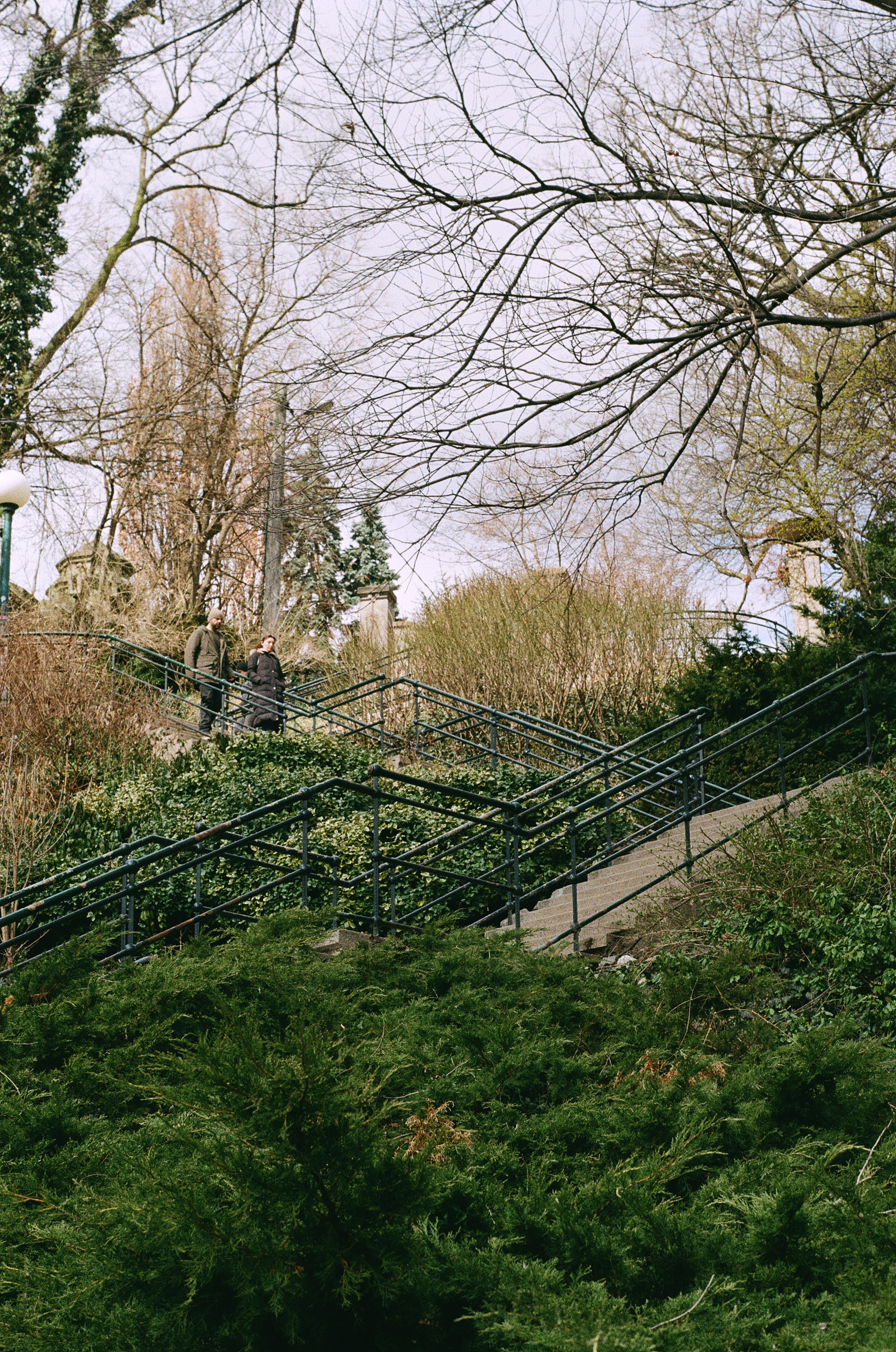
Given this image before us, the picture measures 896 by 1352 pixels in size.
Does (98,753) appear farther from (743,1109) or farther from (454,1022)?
(743,1109)

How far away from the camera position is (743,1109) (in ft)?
13.9

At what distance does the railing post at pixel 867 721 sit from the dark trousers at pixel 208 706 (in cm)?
864

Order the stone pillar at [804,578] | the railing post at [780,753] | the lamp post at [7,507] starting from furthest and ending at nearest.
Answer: the stone pillar at [804,578] < the lamp post at [7,507] < the railing post at [780,753]

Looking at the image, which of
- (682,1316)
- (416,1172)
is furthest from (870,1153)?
(416,1172)

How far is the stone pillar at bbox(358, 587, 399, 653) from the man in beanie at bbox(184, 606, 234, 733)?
3.90 m

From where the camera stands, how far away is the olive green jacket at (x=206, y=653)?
55.8 ft

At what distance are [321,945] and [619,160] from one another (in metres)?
Result: 5.00

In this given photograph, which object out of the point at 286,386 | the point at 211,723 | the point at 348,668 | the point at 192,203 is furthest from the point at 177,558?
the point at 286,386

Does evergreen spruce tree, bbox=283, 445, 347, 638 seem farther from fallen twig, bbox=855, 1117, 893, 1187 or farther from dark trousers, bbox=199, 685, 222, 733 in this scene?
fallen twig, bbox=855, 1117, 893, 1187

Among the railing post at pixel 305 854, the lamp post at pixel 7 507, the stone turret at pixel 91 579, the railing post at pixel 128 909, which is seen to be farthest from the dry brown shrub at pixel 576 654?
the railing post at pixel 128 909

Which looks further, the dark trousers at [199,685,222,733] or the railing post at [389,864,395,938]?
the dark trousers at [199,685,222,733]

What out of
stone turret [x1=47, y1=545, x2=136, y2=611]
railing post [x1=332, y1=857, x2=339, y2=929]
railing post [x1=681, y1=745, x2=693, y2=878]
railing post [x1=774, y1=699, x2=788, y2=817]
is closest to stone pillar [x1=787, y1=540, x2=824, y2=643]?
railing post [x1=774, y1=699, x2=788, y2=817]

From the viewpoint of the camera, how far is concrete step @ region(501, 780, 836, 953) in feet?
28.2

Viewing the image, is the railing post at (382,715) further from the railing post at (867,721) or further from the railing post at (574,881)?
the railing post at (574,881)
